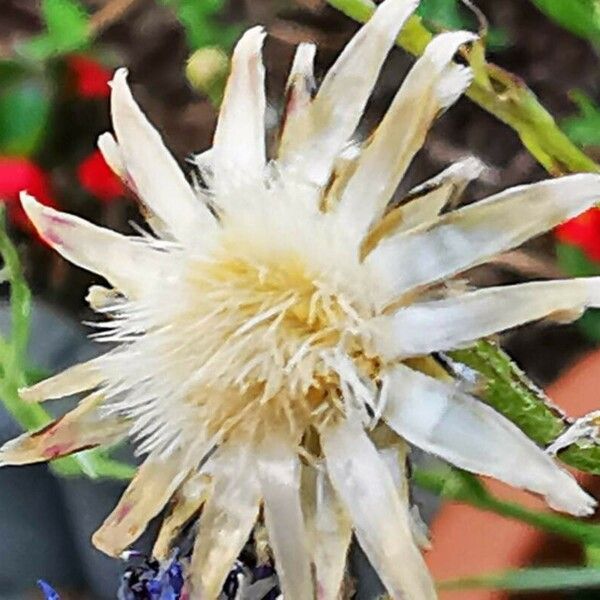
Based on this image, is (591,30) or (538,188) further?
(591,30)

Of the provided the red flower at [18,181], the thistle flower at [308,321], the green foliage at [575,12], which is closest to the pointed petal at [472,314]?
the thistle flower at [308,321]

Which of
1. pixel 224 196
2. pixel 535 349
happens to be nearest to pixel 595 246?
pixel 535 349

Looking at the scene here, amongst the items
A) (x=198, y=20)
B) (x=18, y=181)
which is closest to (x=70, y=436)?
(x=198, y=20)

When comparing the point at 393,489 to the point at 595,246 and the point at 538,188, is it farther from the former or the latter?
the point at 595,246

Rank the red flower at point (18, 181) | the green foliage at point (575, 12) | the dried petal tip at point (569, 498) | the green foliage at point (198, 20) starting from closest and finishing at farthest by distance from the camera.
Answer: the dried petal tip at point (569, 498) → the green foliage at point (575, 12) → the green foliage at point (198, 20) → the red flower at point (18, 181)

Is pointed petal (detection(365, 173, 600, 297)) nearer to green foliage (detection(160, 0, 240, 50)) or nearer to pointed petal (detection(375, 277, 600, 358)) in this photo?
pointed petal (detection(375, 277, 600, 358))

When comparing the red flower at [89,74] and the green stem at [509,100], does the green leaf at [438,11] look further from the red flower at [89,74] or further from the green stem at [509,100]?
the red flower at [89,74]
